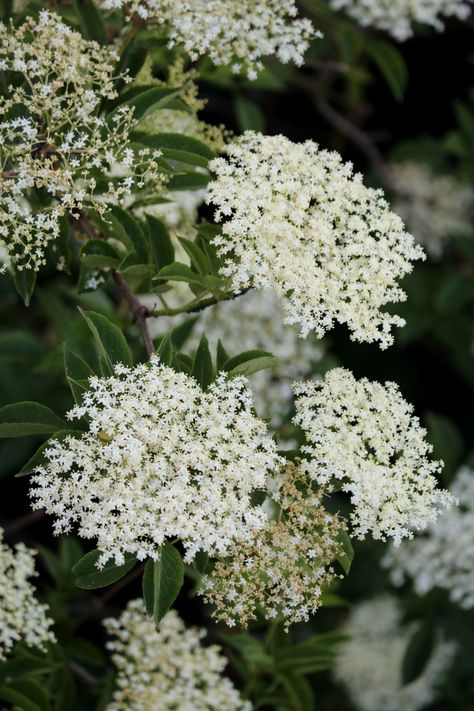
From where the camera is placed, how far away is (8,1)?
274 cm

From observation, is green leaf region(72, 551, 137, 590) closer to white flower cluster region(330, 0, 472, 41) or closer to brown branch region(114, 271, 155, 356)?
brown branch region(114, 271, 155, 356)

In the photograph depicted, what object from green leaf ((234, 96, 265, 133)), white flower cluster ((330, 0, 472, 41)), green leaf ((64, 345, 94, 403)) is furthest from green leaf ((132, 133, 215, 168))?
green leaf ((234, 96, 265, 133))

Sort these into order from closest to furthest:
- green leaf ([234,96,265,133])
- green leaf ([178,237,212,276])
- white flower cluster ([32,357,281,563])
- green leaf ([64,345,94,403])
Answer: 1. white flower cluster ([32,357,281,563])
2. green leaf ([64,345,94,403])
3. green leaf ([178,237,212,276])
4. green leaf ([234,96,265,133])

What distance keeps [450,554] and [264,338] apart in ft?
3.77

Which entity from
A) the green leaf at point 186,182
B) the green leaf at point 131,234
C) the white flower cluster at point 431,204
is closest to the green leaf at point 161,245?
the green leaf at point 131,234

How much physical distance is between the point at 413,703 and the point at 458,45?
3.81 metres

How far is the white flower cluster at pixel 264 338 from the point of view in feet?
12.6

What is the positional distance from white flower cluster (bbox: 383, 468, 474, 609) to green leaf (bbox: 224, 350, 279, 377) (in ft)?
4.97

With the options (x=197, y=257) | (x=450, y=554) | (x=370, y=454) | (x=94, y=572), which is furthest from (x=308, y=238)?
(x=450, y=554)

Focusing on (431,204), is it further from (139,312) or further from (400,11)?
(139,312)

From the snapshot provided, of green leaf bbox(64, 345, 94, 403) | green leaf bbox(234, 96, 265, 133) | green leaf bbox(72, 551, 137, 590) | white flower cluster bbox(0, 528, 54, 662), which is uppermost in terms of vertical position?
green leaf bbox(234, 96, 265, 133)

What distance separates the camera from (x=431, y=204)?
5.41 metres

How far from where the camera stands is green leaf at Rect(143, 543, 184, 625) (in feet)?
6.17

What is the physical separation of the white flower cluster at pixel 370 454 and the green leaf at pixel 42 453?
1.60 ft
